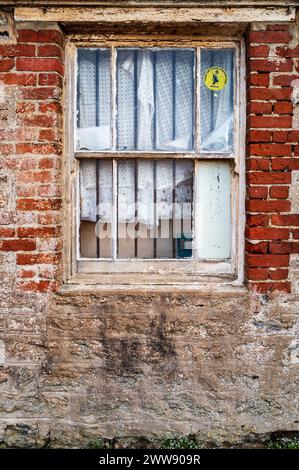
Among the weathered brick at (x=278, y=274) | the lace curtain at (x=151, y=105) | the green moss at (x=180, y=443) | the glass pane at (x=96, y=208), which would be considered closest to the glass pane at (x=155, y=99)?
the lace curtain at (x=151, y=105)

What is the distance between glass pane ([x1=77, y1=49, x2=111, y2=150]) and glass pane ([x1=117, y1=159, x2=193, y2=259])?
228mm

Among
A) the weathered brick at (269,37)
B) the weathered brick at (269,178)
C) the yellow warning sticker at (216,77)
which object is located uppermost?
the weathered brick at (269,37)

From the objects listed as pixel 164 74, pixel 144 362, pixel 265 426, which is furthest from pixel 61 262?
pixel 265 426

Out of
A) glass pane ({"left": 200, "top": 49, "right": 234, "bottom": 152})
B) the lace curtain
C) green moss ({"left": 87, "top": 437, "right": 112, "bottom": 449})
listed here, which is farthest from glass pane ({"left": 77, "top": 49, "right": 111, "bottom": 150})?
green moss ({"left": 87, "top": 437, "right": 112, "bottom": 449})

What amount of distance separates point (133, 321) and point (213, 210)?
885 mm

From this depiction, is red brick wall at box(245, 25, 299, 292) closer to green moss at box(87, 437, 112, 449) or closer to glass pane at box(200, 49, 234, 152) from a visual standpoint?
glass pane at box(200, 49, 234, 152)

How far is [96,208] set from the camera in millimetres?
3109

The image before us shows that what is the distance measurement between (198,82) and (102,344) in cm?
178

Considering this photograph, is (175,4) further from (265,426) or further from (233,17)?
(265,426)

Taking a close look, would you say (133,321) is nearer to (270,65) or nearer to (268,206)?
(268,206)

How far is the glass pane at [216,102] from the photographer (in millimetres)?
3029

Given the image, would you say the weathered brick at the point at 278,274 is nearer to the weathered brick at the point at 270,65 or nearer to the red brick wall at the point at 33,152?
the weathered brick at the point at 270,65

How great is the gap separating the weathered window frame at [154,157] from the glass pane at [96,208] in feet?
0.15

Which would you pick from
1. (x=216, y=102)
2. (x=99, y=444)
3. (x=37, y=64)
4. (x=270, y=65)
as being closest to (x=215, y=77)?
(x=216, y=102)
